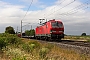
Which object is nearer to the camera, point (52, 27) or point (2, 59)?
point (2, 59)

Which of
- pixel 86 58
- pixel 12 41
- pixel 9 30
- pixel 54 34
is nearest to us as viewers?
pixel 86 58

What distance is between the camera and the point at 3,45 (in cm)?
1641

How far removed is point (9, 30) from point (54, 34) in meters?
59.0

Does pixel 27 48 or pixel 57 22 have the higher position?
pixel 57 22

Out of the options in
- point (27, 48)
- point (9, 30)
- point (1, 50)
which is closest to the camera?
point (27, 48)

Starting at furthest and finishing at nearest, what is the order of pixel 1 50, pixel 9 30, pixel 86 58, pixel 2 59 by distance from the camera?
pixel 9 30 → pixel 1 50 → pixel 2 59 → pixel 86 58

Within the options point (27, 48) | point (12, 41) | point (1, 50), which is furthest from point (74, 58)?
point (12, 41)

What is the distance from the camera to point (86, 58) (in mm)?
11125

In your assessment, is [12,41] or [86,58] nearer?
[86,58]

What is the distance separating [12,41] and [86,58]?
Answer: 12038mm

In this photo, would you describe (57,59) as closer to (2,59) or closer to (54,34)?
(2,59)

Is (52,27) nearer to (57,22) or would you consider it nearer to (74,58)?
(57,22)

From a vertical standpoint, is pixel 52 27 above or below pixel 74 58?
above

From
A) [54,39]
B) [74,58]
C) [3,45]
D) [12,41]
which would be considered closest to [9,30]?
[54,39]
